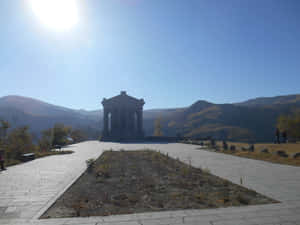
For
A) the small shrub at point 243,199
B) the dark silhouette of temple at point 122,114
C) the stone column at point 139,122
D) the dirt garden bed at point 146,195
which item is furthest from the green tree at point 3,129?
the stone column at point 139,122

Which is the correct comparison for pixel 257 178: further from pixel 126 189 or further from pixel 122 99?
pixel 122 99

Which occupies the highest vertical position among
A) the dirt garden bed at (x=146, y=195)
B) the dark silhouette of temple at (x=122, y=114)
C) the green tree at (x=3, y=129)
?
the dark silhouette of temple at (x=122, y=114)

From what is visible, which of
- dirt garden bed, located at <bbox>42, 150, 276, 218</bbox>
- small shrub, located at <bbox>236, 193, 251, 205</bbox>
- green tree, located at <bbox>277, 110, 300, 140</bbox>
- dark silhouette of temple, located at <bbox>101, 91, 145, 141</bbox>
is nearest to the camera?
dirt garden bed, located at <bbox>42, 150, 276, 218</bbox>

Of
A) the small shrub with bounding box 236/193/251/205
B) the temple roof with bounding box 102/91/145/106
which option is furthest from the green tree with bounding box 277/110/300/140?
the small shrub with bounding box 236/193/251/205

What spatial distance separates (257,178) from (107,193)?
19.4 feet

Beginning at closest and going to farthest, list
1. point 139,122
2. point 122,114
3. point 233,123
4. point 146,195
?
point 146,195, point 139,122, point 122,114, point 233,123

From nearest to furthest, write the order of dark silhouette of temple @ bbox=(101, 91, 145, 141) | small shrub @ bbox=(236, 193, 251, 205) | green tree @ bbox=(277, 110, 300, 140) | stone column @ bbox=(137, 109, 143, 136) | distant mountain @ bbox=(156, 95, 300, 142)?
small shrub @ bbox=(236, 193, 251, 205)
green tree @ bbox=(277, 110, 300, 140)
dark silhouette of temple @ bbox=(101, 91, 145, 141)
stone column @ bbox=(137, 109, 143, 136)
distant mountain @ bbox=(156, 95, 300, 142)

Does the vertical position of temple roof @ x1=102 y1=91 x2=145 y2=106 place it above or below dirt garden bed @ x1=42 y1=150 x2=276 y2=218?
above

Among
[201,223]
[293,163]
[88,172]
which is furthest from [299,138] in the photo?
[201,223]

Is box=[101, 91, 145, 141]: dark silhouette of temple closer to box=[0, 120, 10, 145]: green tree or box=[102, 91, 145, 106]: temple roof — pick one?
box=[102, 91, 145, 106]: temple roof

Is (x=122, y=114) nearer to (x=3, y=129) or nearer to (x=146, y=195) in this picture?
(x=3, y=129)

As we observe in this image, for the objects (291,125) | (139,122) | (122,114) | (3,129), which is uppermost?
(122,114)

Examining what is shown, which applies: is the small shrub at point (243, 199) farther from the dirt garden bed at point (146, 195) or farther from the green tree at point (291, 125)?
the green tree at point (291, 125)

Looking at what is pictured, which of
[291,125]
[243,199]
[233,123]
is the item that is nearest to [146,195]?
[243,199]
